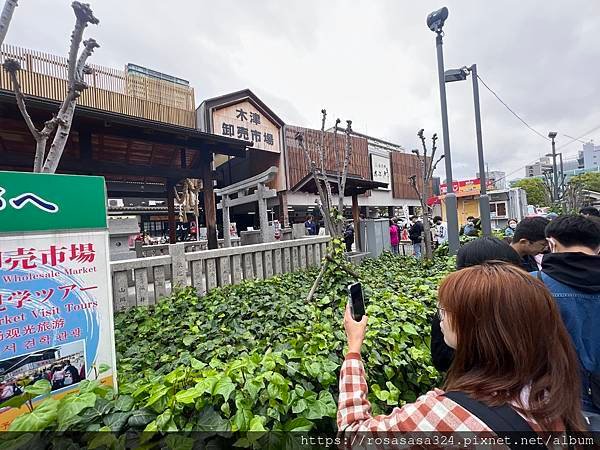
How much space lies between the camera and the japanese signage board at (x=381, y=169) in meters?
27.0

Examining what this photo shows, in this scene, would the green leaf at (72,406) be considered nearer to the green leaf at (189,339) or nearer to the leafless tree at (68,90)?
the green leaf at (189,339)

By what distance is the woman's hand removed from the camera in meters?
1.42

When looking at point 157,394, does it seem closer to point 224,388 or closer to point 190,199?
point 224,388

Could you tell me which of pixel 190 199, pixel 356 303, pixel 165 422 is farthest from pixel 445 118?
pixel 190 199

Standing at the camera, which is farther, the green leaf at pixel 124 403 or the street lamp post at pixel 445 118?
the street lamp post at pixel 445 118

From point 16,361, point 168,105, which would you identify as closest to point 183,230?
point 168,105

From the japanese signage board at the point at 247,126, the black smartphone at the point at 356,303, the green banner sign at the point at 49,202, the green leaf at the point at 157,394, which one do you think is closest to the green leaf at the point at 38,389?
the green leaf at the point at 157,394

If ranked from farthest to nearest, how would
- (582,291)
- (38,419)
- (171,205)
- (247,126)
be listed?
(247,126)
(171,205)
(582,291)
(38,419)

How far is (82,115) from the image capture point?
21.4 feet

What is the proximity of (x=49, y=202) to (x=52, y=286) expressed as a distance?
1.63ft

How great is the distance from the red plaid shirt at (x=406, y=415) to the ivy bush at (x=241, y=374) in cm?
29

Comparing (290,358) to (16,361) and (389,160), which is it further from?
(389,160)

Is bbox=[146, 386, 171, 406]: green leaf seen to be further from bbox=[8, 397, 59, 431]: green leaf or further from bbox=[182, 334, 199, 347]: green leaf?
bbox=[182, 334, 199, 347]: green leaf

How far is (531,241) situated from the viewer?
291 cm
